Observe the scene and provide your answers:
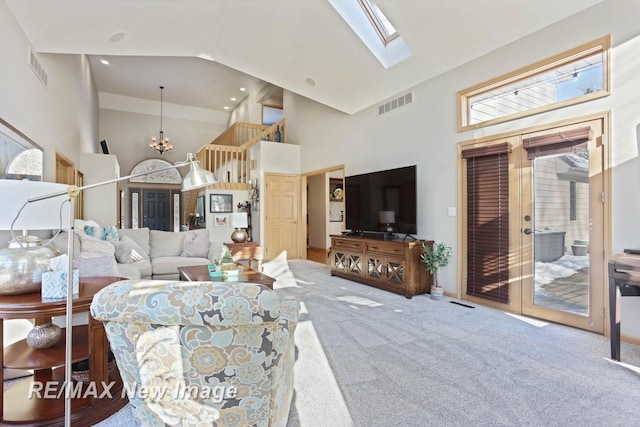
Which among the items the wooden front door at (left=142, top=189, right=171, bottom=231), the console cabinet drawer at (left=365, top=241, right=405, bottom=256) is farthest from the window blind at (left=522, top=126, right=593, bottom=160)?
the wooden front door at (left=142, top=189, right=171, bottom=231)

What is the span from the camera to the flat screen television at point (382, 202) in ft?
15.5

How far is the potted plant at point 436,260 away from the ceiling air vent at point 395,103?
89.0 inches

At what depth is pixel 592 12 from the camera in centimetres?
308

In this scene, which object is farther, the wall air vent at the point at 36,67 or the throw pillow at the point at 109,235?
the throw pillow at the point at 109,235

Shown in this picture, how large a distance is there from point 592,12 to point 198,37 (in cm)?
489

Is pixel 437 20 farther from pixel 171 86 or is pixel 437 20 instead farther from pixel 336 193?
pixel 171 86

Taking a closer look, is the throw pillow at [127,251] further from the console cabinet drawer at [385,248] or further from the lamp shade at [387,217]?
the lamp shade at [387,217]

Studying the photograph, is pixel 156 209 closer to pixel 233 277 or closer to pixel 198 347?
pixel 233 277

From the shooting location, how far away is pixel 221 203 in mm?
7887

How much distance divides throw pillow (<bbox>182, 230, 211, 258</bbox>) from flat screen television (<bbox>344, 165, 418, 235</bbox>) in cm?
250

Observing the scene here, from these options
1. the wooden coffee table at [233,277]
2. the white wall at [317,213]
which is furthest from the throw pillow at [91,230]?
the white wall at [317,213]

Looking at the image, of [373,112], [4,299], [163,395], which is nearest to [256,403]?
[163,395]

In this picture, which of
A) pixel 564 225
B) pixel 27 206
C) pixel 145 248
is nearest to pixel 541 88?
pixel 564 225

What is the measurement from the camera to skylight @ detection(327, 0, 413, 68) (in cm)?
448
